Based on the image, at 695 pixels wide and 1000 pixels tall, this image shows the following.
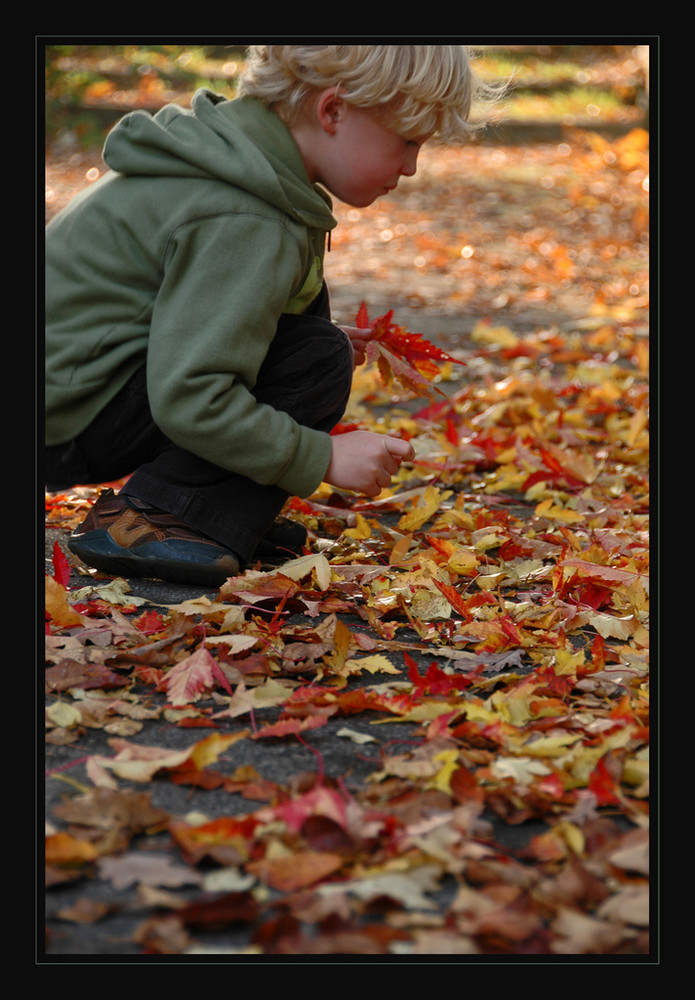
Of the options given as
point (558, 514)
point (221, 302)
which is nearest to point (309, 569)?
point (221, 302)

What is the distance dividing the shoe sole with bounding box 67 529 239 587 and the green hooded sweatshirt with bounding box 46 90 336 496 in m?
0.18

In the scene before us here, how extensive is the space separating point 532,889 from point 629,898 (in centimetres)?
10

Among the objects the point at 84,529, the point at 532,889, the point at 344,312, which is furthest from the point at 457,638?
the point at 344,312

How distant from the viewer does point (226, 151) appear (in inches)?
74.5

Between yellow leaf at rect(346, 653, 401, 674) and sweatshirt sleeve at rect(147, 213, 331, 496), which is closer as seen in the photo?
yellow leaf at rect(346, 653, 401, 674)

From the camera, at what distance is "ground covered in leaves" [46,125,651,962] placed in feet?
3.43

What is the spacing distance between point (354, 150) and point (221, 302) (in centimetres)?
40

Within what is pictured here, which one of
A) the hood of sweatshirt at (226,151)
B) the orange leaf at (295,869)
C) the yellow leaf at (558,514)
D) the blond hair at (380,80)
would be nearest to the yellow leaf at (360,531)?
the yellow leaf at (558,514)

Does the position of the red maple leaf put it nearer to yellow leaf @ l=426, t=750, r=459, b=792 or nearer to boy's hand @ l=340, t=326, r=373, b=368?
boy's hand @ l=340, t=326, r=373, b=368

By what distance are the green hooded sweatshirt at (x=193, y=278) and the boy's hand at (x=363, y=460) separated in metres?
0.03

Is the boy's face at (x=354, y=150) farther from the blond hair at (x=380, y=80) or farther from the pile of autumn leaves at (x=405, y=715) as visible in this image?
the pile of autumn leaves at (x=405, y=715)

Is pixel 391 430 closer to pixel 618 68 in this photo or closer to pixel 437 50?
pixel 437 50

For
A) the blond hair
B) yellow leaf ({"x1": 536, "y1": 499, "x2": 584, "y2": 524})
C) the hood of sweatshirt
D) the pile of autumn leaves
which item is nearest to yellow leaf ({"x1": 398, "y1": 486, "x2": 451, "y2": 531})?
the pile of autumn leaves
